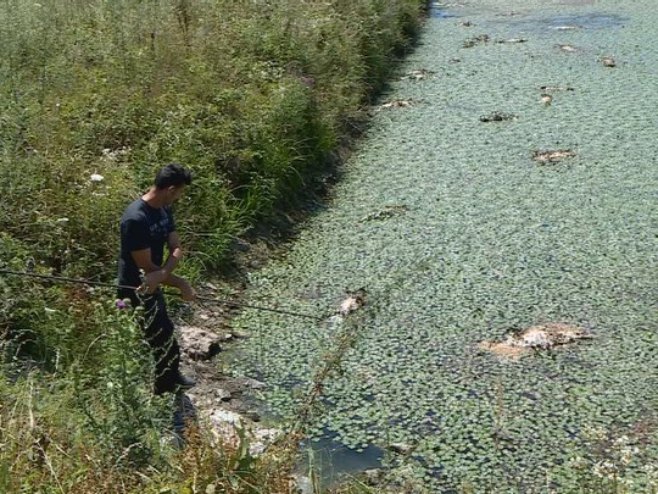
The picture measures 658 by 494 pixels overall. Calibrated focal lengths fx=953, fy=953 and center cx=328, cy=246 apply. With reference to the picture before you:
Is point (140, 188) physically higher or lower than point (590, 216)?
higher

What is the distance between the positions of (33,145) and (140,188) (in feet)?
2.63

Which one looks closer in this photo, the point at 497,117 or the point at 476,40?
the point at 497,117

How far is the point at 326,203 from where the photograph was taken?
791cm

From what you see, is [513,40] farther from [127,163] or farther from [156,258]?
[156,258]

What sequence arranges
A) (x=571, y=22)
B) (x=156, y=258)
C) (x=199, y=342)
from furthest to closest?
(x=571, y=22) → (x=199, y=342) → (x=156, y=258)

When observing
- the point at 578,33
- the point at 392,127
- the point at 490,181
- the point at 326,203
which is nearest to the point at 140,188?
the point at 326,203

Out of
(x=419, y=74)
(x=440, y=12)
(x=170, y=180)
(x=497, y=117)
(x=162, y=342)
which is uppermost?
(x=170, y=180)

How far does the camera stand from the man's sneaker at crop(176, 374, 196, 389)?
4930 mm

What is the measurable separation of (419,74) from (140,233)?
7532 millimetres

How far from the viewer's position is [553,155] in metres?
8.47

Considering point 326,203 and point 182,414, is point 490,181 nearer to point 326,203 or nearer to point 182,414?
point 326,203

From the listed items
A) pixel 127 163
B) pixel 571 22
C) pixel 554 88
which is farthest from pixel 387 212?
pixel 571 22

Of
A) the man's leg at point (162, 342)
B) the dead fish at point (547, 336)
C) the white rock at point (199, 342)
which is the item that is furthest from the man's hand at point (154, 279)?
the dead fish at point (547, 336)

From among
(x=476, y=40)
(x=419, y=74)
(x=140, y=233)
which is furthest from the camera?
(x=476, y=40)
